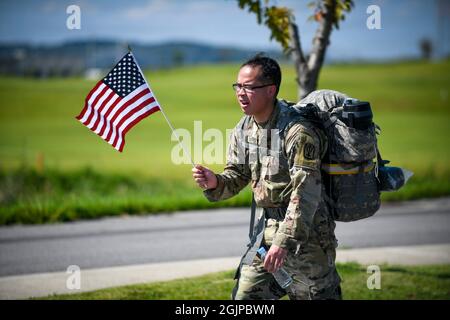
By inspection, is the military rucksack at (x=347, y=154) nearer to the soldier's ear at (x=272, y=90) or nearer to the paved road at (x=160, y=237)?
the soldier's ear at (x=272, y=90)

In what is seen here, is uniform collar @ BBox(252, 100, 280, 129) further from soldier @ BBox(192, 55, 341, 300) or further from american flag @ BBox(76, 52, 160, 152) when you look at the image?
american flag @ BBox(76, 52, 160, 152)

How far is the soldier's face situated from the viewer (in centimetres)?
450

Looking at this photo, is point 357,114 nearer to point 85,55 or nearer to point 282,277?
point 282,277

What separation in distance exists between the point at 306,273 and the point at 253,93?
3.96ft

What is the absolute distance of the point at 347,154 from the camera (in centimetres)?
441

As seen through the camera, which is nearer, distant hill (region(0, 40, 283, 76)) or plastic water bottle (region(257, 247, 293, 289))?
plastic water bottle (region(257, 247, 293, 289))

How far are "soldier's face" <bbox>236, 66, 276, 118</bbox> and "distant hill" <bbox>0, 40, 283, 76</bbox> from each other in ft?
314

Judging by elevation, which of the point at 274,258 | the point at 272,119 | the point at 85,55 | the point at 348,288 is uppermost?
the point at 85,55

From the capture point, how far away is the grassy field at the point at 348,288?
6.82 metres

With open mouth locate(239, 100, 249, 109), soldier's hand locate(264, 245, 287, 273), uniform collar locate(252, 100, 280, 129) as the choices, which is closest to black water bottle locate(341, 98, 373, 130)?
uniform collar locate(252, 100, 280, 129)

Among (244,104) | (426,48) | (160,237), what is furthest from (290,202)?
(426,48)

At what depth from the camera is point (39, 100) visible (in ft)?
242

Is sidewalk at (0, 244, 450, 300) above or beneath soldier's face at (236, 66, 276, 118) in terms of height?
beneath

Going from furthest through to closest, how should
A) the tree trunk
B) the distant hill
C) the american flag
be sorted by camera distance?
the distant hill < the tree trunk < the american flag
